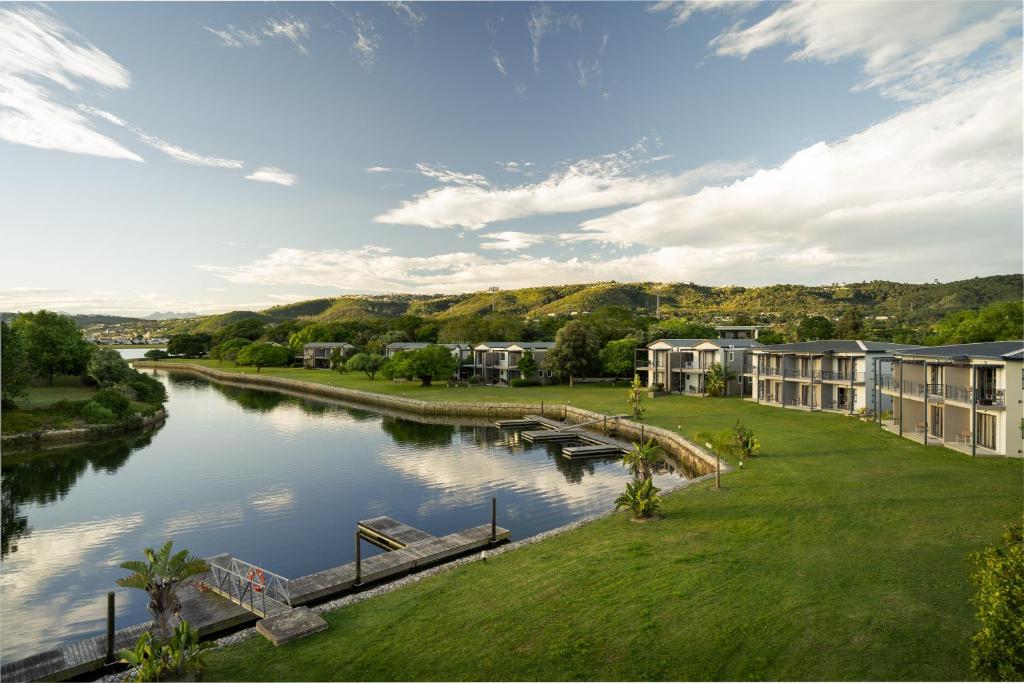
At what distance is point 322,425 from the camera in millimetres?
52156

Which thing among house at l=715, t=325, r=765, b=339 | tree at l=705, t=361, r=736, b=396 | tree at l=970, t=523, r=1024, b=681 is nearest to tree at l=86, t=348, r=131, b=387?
tree at l=705, t=361, r=736, b=396

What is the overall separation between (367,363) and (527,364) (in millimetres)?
28818

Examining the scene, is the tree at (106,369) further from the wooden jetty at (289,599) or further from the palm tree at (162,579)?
the palm tree at (162,579)

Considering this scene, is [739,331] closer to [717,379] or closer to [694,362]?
[694,362]

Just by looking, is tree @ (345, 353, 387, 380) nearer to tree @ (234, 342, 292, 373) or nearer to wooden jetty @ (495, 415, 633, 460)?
tree @ (234, 342, 292, 373)

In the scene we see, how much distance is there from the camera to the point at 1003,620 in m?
7.84

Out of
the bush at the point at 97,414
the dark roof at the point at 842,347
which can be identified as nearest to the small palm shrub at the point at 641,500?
the dark roof at the point at 842,347

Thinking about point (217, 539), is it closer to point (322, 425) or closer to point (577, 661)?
point (577, 661)

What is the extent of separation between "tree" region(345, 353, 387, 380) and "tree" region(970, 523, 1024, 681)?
7987 cm

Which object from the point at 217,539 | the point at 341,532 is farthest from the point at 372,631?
the point at 217,539

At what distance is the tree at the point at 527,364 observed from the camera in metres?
70.9

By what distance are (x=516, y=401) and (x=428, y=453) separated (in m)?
20.0

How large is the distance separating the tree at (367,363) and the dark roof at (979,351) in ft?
224

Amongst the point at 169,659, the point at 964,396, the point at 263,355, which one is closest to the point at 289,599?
the point at 169,659
